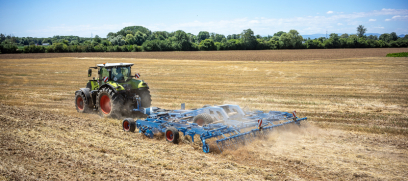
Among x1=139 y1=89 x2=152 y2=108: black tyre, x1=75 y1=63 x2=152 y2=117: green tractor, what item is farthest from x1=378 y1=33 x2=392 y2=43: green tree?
x1=75 y1=63 x2=152 y2=117: green tractor

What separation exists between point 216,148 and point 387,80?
16.5m

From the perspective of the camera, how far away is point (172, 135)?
7473 millimetres

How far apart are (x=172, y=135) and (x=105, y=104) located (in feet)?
12.8

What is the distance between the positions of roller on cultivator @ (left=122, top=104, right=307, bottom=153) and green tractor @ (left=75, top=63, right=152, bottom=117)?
0.91 metres

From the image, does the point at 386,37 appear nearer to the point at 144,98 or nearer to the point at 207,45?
the point at 207,45

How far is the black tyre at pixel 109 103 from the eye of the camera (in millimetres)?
9719

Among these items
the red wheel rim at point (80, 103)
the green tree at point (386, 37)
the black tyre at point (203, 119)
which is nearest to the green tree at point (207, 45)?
the green tree at point (386, 37)

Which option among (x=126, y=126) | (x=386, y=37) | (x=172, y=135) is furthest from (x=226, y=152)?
(x=386, y=37)

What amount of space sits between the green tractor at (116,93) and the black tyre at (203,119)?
2.47m

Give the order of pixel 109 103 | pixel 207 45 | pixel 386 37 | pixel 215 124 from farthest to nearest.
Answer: pixel 386 37, pixel 207 45, pixel 109 103, pixel 215 124

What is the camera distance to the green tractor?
32.1 ft

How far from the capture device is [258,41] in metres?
71.9

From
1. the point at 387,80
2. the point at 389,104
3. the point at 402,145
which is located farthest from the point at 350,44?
the point at 402,145

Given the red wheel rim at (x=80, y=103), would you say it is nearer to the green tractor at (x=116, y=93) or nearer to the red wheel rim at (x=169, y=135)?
the green tractor at (x=116, y=93)
